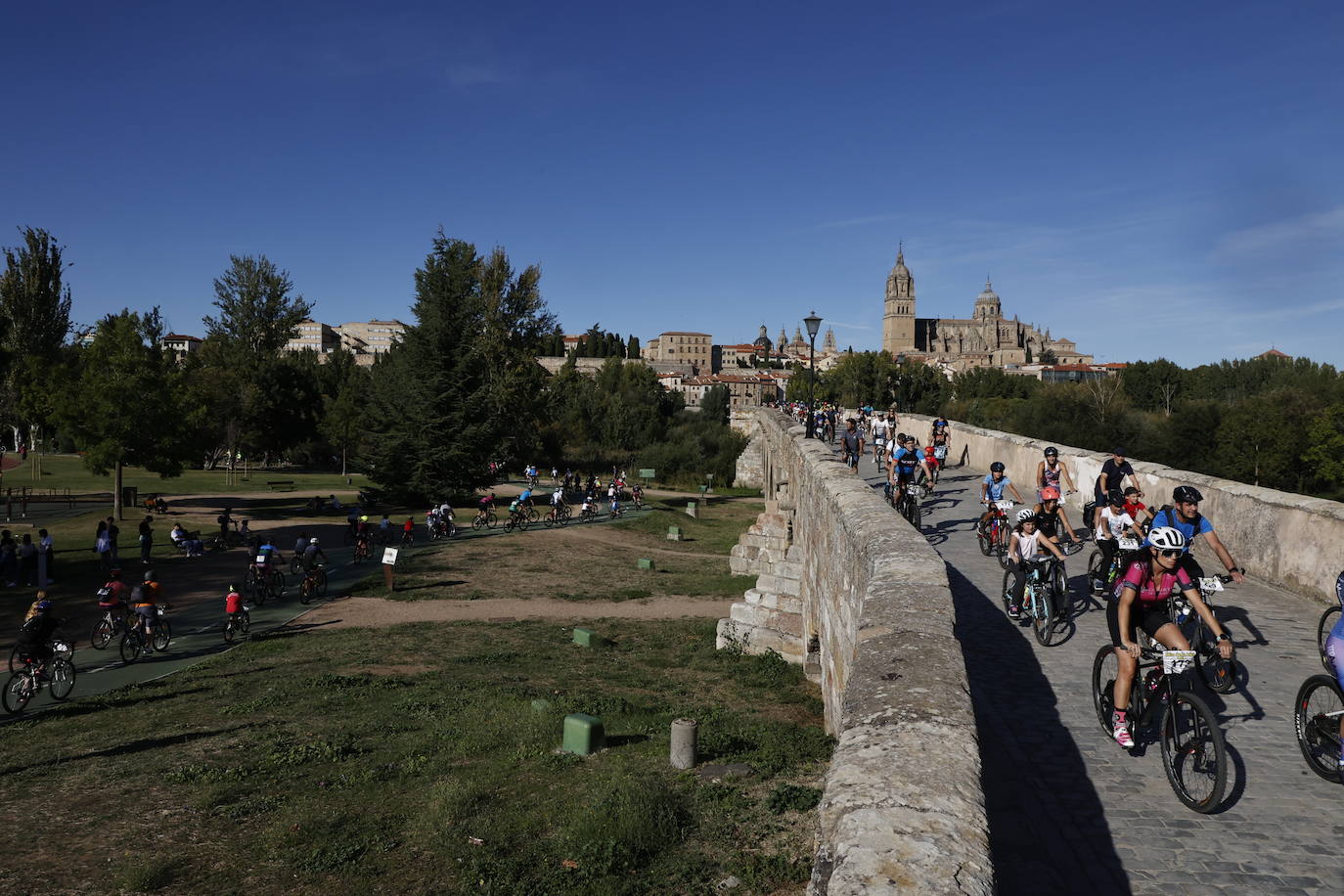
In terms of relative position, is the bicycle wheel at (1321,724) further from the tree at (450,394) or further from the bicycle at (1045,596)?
the tree at (450,394)

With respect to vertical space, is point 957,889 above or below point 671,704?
above

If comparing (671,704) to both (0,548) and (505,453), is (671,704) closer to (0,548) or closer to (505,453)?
(0,548)

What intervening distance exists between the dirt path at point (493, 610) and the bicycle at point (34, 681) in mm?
5527

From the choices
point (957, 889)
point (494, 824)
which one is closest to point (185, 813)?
point (494, 824)

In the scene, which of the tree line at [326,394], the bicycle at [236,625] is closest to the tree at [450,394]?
the tree line at [326,394]

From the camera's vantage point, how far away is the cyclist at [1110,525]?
28.8 ft

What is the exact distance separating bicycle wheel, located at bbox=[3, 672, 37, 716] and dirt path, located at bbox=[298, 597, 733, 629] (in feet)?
20.4

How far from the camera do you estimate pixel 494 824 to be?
27.2 ft

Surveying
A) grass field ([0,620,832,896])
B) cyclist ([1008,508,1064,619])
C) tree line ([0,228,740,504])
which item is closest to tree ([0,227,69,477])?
tree line ([0,228,740,504])

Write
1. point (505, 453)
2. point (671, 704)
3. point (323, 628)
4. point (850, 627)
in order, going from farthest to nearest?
point (505, 453) → point (323, 628) → point (671, 704) → point (850, 627)

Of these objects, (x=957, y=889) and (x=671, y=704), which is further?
(x=671, y=704)

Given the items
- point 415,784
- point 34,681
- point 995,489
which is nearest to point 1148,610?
point 995,489

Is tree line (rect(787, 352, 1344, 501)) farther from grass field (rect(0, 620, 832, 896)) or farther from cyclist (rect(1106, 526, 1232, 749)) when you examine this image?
cyclist (rect(1106, 526, 1232, 749))

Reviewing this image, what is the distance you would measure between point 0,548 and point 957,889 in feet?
87.2
